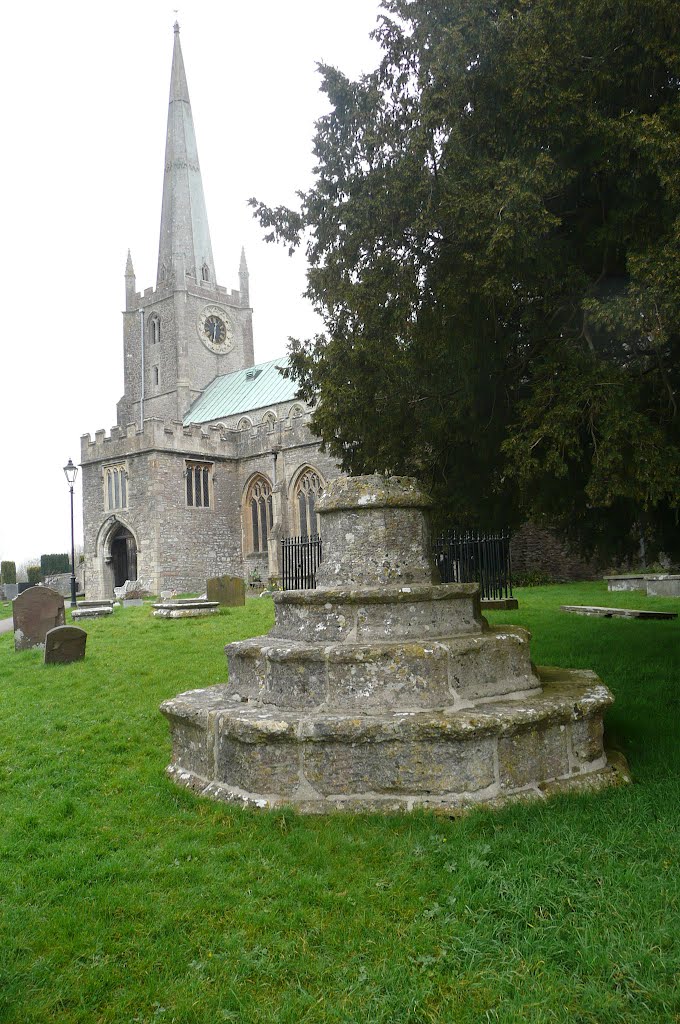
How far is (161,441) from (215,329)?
52.3 feet

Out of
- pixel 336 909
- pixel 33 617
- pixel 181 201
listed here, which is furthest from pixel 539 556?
pixel 181 201

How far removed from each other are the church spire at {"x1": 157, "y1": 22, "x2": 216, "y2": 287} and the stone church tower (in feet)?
0.19

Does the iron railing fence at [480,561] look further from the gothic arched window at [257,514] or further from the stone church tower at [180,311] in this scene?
the stone church tower at [180,311]

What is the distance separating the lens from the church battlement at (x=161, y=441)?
26406 millimetres

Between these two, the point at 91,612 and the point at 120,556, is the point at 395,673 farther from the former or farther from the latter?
the point at 120,556

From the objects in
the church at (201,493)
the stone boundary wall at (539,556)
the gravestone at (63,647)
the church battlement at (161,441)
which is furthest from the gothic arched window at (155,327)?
the gravestone at (63,647)

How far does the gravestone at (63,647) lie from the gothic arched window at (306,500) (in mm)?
17323

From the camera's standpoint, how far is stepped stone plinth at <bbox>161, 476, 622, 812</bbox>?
11.5 ft

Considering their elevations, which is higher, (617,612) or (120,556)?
(120,556)

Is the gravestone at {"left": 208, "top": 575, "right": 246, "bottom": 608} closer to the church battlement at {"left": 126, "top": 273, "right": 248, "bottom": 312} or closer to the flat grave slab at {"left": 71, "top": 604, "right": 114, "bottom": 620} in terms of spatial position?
the flat grave slab at {"left": 71, "top": 604, "right": 114, "bottom": 620}

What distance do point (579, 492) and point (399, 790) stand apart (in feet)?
12.1

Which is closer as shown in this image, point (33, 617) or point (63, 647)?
point (63, 647)

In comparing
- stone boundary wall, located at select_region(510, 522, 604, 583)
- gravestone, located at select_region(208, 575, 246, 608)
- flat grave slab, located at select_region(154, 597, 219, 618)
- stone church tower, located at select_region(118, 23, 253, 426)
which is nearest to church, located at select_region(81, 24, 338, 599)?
stone church tower, located at select_region(118, 23, 253, 426)

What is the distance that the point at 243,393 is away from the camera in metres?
36.0
